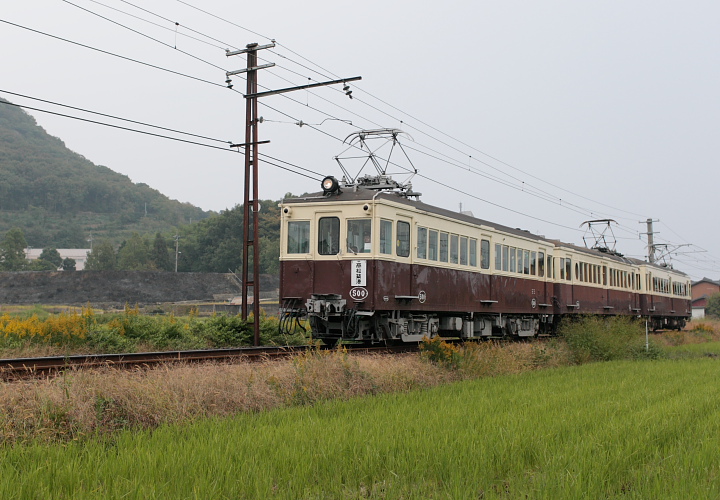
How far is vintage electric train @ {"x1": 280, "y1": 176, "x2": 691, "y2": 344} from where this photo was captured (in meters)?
16.0

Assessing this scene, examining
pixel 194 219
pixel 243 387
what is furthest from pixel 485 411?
pixel 194 219

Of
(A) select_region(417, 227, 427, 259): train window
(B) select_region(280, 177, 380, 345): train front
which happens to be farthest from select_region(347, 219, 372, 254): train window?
(A) select_region(417, 227, 427, 259): train window

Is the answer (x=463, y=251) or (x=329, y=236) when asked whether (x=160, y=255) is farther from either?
(x=329, y=236)

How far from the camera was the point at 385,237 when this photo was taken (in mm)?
16141

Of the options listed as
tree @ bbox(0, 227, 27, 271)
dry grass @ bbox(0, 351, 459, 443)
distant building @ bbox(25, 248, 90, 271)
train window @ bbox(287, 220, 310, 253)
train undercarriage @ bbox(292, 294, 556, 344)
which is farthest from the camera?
distant building @ bbox(25, 248, 90, 271)

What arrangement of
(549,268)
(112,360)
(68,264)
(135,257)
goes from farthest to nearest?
(68,264) < (135,257) < (549,268) < (112,360)

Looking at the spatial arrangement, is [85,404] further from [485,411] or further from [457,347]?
[457,347]

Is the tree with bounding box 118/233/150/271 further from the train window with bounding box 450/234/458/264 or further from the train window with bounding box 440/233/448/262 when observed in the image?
the train window with bounding box 440/233/448/262

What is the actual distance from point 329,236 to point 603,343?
8.42 meters

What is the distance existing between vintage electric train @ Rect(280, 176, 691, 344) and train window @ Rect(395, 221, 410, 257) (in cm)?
2

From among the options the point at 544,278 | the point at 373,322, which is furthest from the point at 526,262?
the point at 373,322

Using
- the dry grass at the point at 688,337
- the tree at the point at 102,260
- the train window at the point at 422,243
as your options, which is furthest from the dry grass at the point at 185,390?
the tree at the point at 102,260

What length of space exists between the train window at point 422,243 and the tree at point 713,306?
73641 millimetres

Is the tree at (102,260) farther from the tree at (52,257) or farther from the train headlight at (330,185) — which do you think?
the train headlight at (330,185)
